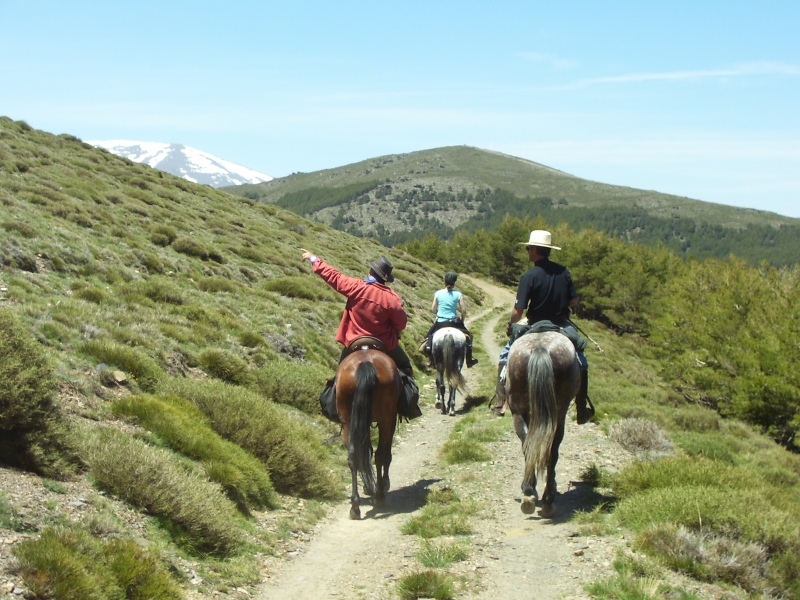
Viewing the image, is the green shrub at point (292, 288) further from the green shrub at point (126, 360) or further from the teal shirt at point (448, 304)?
the green shrub at point (126, 360)

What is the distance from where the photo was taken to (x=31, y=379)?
645 cm

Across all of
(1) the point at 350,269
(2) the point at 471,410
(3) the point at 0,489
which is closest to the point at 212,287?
(2) the point at 471,410

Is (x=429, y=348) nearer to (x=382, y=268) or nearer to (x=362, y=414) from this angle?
(x=382, y=268)

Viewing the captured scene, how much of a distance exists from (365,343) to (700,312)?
4070 cm

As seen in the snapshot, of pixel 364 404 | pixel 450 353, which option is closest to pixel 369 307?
pixel 364 404

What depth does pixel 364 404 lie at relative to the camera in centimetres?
797

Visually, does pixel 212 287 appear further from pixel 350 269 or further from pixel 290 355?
pixel 350 269

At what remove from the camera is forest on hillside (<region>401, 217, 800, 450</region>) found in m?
29.8

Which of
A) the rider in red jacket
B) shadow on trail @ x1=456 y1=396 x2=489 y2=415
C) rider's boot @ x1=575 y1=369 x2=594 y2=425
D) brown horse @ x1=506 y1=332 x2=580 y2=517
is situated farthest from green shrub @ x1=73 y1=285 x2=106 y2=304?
rider's boot @ x1=575 y1=369 x2=594 y2=425

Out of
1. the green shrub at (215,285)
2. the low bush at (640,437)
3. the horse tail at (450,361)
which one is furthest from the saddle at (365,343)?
the green shrub at (215,285)

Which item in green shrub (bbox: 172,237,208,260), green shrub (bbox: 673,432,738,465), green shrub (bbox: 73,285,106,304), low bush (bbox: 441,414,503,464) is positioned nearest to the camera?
low bush (bbox: 441,414,503,464)

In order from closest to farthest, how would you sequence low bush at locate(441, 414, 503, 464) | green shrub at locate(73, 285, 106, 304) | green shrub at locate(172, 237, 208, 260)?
low bush at locate(441, 414, 503, 464) < green shrub at locate(73, 285, 106, 304) < green shrub at locate(172, 237, 208, 260)

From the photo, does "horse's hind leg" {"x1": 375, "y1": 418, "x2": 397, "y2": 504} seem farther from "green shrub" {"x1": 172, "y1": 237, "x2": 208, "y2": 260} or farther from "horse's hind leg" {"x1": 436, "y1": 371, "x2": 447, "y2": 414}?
"green shrub" {"x1": 172, "y1": 237, "x2": 208, "y2": 260}

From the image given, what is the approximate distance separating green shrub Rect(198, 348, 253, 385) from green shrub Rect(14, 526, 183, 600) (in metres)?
6.60
